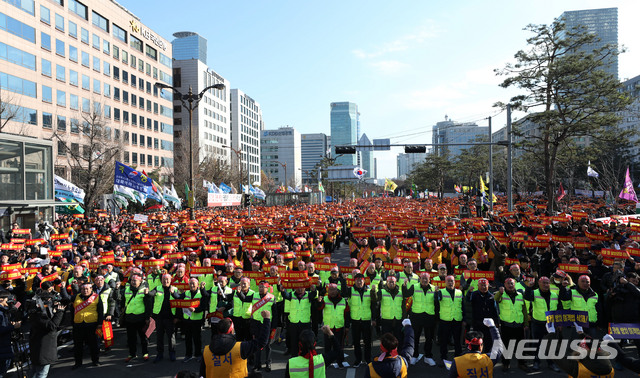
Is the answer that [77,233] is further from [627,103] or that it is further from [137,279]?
[627,103]

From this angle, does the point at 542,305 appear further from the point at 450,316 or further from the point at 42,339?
the point at 42,339

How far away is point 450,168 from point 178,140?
53.2 m

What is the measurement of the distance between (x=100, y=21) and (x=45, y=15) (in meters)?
11.0

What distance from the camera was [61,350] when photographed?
9.12 meters

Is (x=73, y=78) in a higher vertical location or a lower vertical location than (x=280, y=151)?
lower

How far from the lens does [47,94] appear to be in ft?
152

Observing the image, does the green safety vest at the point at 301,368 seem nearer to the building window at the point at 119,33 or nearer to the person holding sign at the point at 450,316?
the person holding sign at the point at 450,316

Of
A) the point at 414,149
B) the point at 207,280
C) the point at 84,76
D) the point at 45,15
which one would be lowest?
the point at 207,280

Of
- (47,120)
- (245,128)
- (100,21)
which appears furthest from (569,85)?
(245,128)

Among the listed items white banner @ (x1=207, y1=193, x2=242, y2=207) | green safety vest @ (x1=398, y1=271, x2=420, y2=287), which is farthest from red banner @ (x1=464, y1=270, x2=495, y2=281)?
white banner @ (x1=207, y1=193, x2=242, y2=207)

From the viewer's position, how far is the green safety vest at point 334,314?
7.90 m

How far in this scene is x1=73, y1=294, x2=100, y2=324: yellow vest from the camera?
805 centimetres

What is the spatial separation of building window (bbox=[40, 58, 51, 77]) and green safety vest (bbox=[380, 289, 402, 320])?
166ft

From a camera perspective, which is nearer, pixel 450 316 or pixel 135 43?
pixel 450 316
